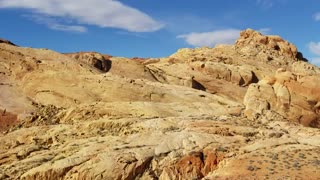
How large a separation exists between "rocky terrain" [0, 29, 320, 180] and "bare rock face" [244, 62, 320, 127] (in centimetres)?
8

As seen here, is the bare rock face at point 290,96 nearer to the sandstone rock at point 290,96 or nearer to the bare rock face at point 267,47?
the sandstone rock at point 290,96

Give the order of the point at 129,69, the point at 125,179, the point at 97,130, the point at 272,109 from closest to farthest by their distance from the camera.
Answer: the point at 125,179 → the point at 97,130 → the point at 272,109 → the point at 129,69

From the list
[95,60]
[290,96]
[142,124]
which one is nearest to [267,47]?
[95,60]

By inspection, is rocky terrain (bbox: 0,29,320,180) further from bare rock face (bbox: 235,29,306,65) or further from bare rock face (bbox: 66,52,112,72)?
bare rock face (bbox: 235,29,306,65)

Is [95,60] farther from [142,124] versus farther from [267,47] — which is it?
[267,47]

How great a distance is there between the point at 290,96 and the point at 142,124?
46.4ft

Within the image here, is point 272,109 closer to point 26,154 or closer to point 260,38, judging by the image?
point 26,154

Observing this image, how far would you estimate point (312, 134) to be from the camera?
1085 inches

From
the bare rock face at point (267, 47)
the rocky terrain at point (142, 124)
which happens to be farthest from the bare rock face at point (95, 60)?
the bare rock face at point (267, 47)

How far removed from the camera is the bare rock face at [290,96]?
34406 millimetres

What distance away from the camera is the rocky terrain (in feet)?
75.1

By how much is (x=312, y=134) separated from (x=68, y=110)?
52.9 feet

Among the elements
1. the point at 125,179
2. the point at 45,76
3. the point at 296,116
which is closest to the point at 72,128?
the point at 125,179

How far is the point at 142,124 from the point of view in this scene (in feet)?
88.2
